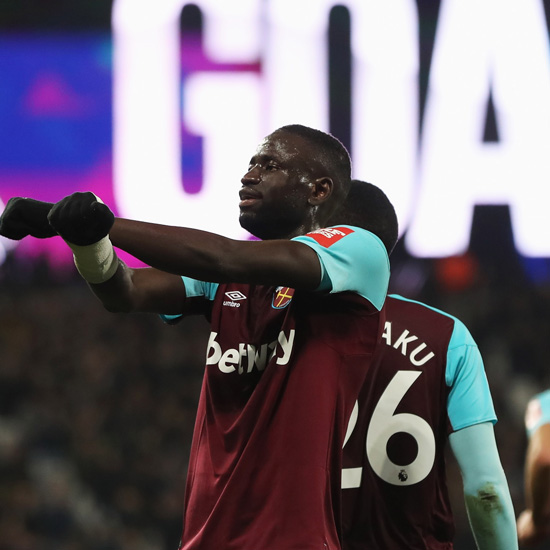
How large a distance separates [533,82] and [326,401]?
8118 mm

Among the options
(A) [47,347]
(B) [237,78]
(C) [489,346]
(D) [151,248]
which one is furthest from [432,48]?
(D) [151,248]

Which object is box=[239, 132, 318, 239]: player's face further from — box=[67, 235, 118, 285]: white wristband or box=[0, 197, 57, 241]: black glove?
box=[0, 197, 57, 241]: black glove

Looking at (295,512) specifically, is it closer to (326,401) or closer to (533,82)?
(326,401)

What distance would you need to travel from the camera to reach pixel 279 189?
9.22ft

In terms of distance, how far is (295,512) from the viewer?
2482 mm

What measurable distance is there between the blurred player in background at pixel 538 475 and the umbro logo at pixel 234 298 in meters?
1.15

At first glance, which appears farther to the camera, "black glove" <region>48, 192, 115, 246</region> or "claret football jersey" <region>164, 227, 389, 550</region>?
"claret football jersey" <region>164, 227, 389, 550</region>

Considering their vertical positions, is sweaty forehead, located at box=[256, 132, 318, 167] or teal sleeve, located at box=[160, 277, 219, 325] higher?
sweaty forehead, located at box=[256, 132, 318, 167]

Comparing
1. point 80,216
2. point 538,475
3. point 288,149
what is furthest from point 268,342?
point 538,475

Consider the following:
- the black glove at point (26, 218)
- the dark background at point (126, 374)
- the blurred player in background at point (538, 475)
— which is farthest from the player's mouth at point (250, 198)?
the dark background at point (126, 374)

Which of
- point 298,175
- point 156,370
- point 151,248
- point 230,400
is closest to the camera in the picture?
point 151,248

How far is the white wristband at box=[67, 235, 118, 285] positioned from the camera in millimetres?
2441

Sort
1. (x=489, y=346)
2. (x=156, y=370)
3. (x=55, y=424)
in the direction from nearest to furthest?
1. (x=55, y=424)
2. (x=156, y=370)
3. (x=489, y=346)

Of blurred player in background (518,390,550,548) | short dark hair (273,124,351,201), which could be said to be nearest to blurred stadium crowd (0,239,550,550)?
blurred player in background (518,390,550,548)
